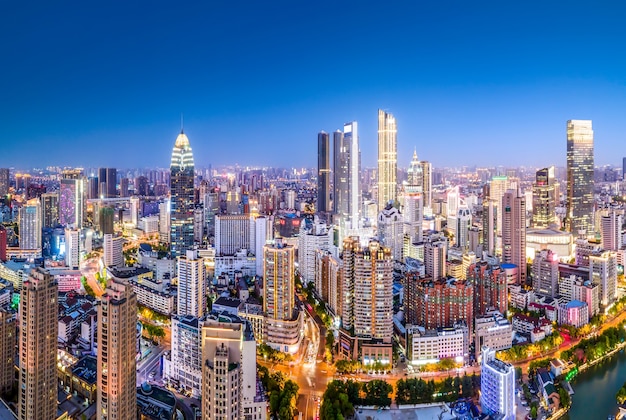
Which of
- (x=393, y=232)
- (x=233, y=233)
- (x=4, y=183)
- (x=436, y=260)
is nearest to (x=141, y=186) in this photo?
(x=4, y=183)

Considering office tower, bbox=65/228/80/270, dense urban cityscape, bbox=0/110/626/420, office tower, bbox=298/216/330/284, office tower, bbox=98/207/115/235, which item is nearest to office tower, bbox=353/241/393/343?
dense urban cityscape, bbox=0/110/626/420

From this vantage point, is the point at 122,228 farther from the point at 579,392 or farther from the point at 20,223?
the point at 579,392

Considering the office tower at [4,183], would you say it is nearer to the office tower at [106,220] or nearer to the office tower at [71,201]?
the office tower at [71,201]

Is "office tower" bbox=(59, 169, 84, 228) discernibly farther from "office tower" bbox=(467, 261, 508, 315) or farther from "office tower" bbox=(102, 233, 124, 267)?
Answer: "office tower" bbox=(467, 261, 508, 315)

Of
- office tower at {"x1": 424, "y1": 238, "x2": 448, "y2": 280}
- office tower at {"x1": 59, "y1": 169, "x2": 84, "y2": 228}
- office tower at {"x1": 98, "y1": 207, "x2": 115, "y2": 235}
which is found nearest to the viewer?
office tower at {"x1": 424, "y1": 238, "x2": 448, "y2": 280}

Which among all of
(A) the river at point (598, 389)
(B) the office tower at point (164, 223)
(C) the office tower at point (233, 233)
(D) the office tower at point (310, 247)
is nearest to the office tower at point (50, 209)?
(B) the office tower at point (164, 223)

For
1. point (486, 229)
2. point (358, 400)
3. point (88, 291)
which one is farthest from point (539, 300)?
point (88, 291)

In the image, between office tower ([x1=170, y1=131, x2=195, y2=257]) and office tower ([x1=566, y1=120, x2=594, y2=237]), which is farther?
office tower ([x1=566, y1=120, x2=594, y2=237])
